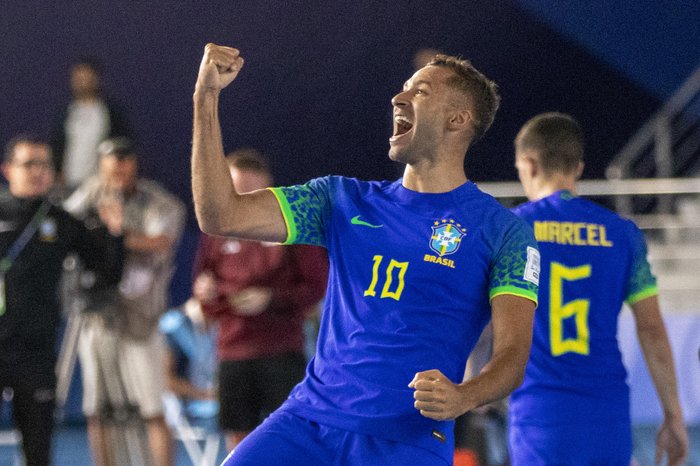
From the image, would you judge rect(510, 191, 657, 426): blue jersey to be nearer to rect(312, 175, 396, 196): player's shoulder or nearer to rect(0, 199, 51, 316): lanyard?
rect(312, 175, 396, 196): player's shoulder

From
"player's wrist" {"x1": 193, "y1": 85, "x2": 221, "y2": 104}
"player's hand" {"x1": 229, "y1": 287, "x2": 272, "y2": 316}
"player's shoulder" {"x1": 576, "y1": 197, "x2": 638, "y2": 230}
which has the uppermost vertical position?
"player's wrist" {"x1": 193, "y1": 85, "x2": 221, "y2": 104}

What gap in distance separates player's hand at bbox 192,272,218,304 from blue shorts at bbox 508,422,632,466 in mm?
2829

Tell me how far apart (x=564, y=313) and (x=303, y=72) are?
11792mm

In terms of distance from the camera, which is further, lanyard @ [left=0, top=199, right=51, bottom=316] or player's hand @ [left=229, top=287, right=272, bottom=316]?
player's hand @ [left=229, top=287, right=272, bottom=316]

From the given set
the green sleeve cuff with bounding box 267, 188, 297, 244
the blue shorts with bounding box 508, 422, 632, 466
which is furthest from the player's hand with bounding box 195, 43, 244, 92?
the blue shorts with bounding box 508, 422, 632, 466

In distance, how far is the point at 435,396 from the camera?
123 inches

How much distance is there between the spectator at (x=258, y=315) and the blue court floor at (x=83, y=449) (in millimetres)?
2230

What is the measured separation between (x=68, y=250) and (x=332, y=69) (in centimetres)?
998

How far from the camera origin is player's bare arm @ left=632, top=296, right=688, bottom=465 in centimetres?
481

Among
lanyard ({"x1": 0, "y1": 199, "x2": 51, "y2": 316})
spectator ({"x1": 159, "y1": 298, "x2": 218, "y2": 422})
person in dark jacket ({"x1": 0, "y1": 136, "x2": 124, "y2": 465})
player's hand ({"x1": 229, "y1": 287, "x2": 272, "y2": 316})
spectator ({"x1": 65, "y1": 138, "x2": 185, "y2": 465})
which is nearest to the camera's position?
person in dark jacket ({"x1": 0, "y1": 136, "x2": 124, "y2": 465})

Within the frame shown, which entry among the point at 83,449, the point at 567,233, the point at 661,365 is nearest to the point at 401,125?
the point at 567,233

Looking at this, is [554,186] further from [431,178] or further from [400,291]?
[400,291]

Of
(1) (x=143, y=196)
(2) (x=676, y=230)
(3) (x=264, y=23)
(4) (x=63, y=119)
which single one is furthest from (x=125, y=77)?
(1) (x=143, y=196)

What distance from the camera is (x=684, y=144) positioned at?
16000 mm
